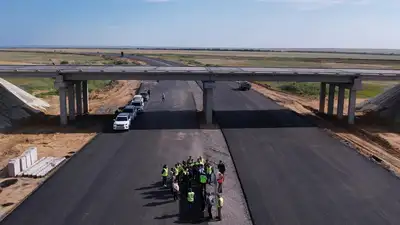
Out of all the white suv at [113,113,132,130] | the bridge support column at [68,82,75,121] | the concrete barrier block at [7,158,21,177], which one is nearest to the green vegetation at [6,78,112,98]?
the bridge support column at [68,82,75,121]

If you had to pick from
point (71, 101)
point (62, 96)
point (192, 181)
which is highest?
point (62, 96)

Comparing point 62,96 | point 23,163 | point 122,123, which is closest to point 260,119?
point 122,123

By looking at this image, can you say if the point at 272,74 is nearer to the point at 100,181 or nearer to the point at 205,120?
the point at 205,120

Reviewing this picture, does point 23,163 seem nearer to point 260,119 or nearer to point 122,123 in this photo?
point 122,123

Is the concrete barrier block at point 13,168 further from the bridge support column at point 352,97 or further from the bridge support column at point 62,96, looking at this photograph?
the bridge support column at point 352,97

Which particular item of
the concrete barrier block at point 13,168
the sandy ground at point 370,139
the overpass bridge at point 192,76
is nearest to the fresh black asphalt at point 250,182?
the sandy ground at point 370,139
